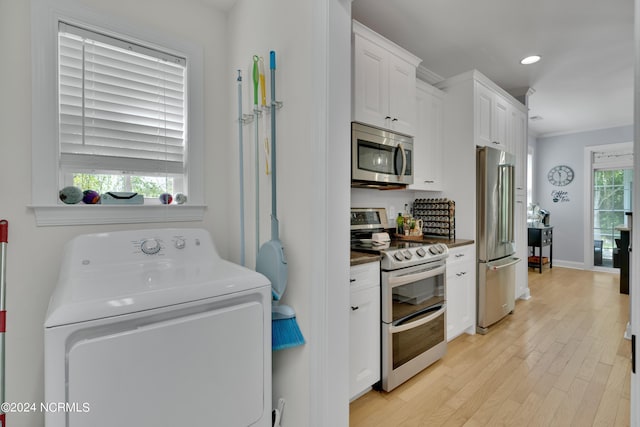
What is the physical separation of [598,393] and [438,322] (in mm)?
1041

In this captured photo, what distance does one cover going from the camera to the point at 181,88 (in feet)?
6.44

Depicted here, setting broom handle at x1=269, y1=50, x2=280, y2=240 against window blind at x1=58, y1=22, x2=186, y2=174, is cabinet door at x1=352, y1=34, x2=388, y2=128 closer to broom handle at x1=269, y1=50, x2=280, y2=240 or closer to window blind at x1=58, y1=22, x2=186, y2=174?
broom handle at x1=269, y1=50, x2=280, y2=240

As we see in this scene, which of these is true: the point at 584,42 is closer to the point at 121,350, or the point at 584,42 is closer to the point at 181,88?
the point at 181,88

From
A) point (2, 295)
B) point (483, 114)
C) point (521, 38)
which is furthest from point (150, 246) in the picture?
point (521, 38)

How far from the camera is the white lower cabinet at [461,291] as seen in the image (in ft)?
8.57

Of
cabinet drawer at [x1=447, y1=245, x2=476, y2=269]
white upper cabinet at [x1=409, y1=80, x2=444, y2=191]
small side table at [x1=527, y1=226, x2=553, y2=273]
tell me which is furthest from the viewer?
small side table at [x1=527, y1=226, x2=553, y2=273]

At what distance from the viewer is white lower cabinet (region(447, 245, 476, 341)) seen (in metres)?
2.61

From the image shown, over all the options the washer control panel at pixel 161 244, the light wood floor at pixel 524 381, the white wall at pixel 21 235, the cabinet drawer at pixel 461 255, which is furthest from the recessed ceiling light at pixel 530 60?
the white wall at pixel 21 235

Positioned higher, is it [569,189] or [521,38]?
[521,38]

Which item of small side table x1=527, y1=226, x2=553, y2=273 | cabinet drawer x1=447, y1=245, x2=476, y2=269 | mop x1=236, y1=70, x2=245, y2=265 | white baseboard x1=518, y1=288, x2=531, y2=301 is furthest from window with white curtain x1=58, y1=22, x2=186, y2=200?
small side table x1=527, y1=226, x2=553, y2=273

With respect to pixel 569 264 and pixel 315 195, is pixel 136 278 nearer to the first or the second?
pixel 315 195

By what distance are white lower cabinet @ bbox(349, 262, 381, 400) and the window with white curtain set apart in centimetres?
130

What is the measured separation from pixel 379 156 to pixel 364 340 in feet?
4.38

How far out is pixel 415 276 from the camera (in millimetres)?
2113
